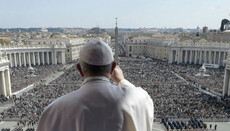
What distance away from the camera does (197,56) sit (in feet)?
260

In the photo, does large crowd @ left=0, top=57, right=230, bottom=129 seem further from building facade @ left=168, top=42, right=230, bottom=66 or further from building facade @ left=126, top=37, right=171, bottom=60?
building facade @ left=126, top=37, right=171, bottom=60

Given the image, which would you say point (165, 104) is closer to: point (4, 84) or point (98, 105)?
point (4, 84)

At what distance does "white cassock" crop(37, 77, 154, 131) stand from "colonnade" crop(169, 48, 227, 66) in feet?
265

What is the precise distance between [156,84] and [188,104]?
41.8 feet

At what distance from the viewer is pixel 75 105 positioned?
1942 millimetres

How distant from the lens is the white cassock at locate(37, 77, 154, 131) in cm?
191

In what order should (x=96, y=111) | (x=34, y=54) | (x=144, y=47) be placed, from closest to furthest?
(x=96, y=111)
(x=34, y=54)
(x=144, y=47)

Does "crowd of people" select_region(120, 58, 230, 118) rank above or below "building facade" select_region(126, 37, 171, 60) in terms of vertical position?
below

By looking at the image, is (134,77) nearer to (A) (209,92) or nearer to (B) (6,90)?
(A) (209,92)

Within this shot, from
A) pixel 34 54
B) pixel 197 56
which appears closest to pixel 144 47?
pixel 197 56

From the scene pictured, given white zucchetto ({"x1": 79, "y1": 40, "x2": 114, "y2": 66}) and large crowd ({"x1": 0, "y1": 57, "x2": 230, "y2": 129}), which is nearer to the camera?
white zucchetto ({"x1": 79, "y1": 40, "x2": 114, "y2": 66})

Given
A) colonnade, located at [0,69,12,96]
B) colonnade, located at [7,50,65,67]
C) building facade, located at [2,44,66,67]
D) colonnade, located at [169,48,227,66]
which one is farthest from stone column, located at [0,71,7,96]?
colonnade, located at [169,48,227,66]

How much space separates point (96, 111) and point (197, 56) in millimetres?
83402

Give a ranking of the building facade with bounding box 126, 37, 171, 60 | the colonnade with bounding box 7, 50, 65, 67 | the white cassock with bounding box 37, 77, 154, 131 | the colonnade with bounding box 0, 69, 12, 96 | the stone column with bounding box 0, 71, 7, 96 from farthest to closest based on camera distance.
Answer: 1. the building facade with bounding box 126, 37, 171, 60
2. the colonnade with bounding box 7, 50, 65, 67
3. the colonnade with bounding box 0, 69, 12, 96
4. the stone column with bounding box 0, 71, 7, 96
5. the white cassock with bounding box 37, 77, 154, 131
